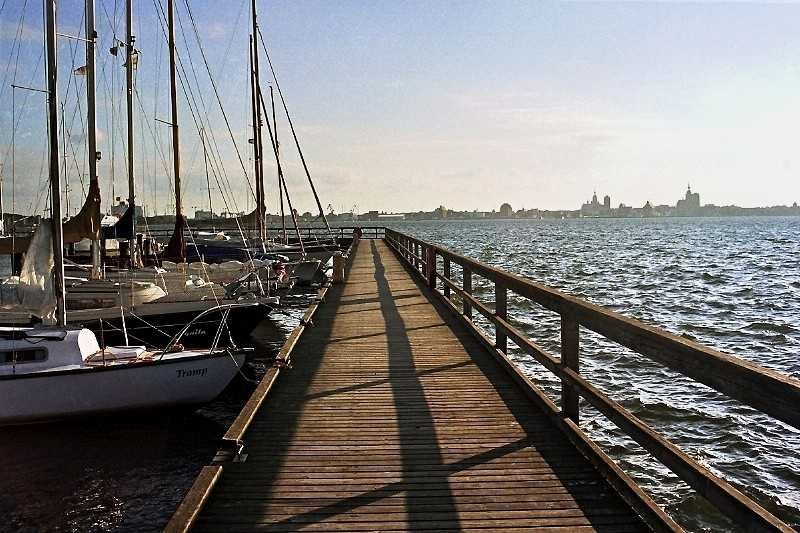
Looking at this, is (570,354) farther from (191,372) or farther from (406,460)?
(191,372)

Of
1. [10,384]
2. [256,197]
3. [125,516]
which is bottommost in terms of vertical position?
[125,516]

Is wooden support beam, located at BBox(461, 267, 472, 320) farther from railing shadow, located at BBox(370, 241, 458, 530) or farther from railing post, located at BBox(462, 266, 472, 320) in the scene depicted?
railing shadow, located at BBox(370, 241, 458, 530)

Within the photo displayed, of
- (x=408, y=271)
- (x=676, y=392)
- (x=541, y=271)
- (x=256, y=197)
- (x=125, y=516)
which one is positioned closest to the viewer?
(x=125, y=516)

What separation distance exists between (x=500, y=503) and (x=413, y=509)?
537 millimetres

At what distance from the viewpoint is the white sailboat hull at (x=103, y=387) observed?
8766 mm

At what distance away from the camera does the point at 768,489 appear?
730 cm

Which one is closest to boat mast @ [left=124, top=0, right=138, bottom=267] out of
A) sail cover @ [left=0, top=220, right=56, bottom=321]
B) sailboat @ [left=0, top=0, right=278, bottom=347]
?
sailboat @ [left=0, top=0, right=278, bottom=347]

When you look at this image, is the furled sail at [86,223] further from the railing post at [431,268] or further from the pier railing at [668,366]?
the pier railing at [668,366]

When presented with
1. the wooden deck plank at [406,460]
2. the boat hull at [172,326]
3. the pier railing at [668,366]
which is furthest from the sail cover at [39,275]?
the pier railing at [668,366]

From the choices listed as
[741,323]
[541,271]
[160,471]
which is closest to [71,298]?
[160,471]

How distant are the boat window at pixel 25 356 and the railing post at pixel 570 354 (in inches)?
274

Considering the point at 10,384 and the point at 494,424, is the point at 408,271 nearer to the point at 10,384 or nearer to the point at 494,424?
the point at 10,384

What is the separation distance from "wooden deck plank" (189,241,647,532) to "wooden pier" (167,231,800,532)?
0.04 feet

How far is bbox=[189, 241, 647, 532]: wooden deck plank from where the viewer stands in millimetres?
3934
